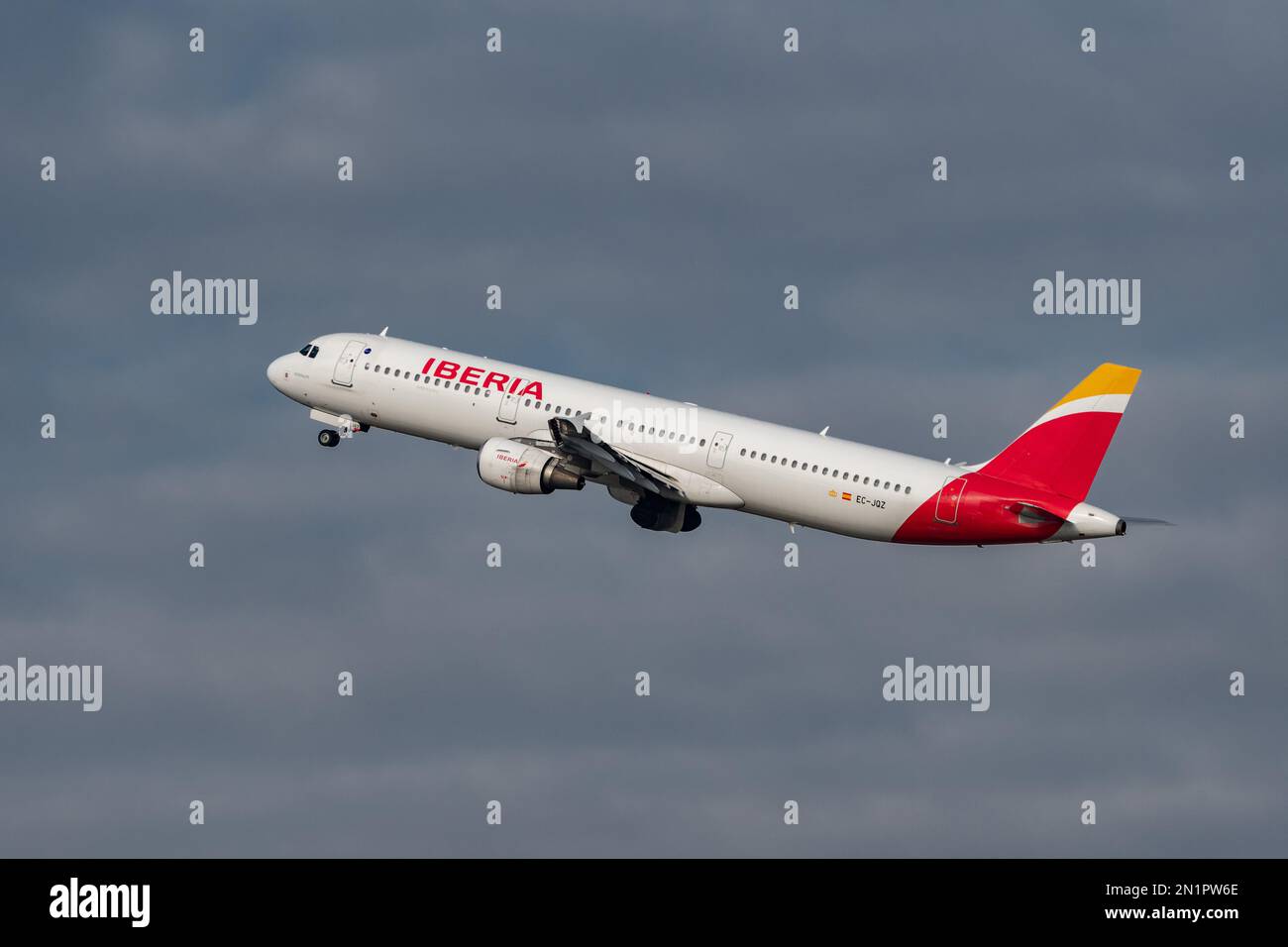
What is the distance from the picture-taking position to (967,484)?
8875 centimetres

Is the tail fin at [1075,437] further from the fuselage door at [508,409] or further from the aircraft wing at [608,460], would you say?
the fuselage door at [508,409]

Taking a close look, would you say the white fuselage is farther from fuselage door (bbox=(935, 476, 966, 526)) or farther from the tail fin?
the tail fin

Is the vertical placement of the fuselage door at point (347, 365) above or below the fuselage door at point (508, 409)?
above

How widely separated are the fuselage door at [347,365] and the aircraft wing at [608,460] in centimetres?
1020

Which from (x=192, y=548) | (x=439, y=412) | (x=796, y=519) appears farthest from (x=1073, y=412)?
(x=192, y=548)

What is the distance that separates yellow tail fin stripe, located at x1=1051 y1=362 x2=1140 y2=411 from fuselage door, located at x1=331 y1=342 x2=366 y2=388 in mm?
28694

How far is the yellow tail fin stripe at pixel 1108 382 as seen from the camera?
88188mm

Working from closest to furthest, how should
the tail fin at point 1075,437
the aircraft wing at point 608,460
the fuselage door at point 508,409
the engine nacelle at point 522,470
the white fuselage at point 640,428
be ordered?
the tail fin at point 1075,437
the white fuselage at point 640,428
the aircraft wing at point 608,460
the engine nacelle at point 522,470
the fuselage door at point 508,409

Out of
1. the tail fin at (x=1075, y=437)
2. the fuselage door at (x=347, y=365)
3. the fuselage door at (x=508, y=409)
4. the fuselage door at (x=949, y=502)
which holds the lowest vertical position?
the fuselage door at (x=949, y=502)

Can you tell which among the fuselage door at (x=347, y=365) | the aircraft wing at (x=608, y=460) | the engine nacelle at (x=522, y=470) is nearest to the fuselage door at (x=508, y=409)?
the engine nacelle at (x=522, y=470)

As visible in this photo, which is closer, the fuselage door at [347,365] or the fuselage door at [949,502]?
the fuselage door at [949,502]

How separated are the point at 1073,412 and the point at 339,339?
3027cm

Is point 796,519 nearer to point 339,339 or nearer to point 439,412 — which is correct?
point 439,412

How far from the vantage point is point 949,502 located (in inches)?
3487
